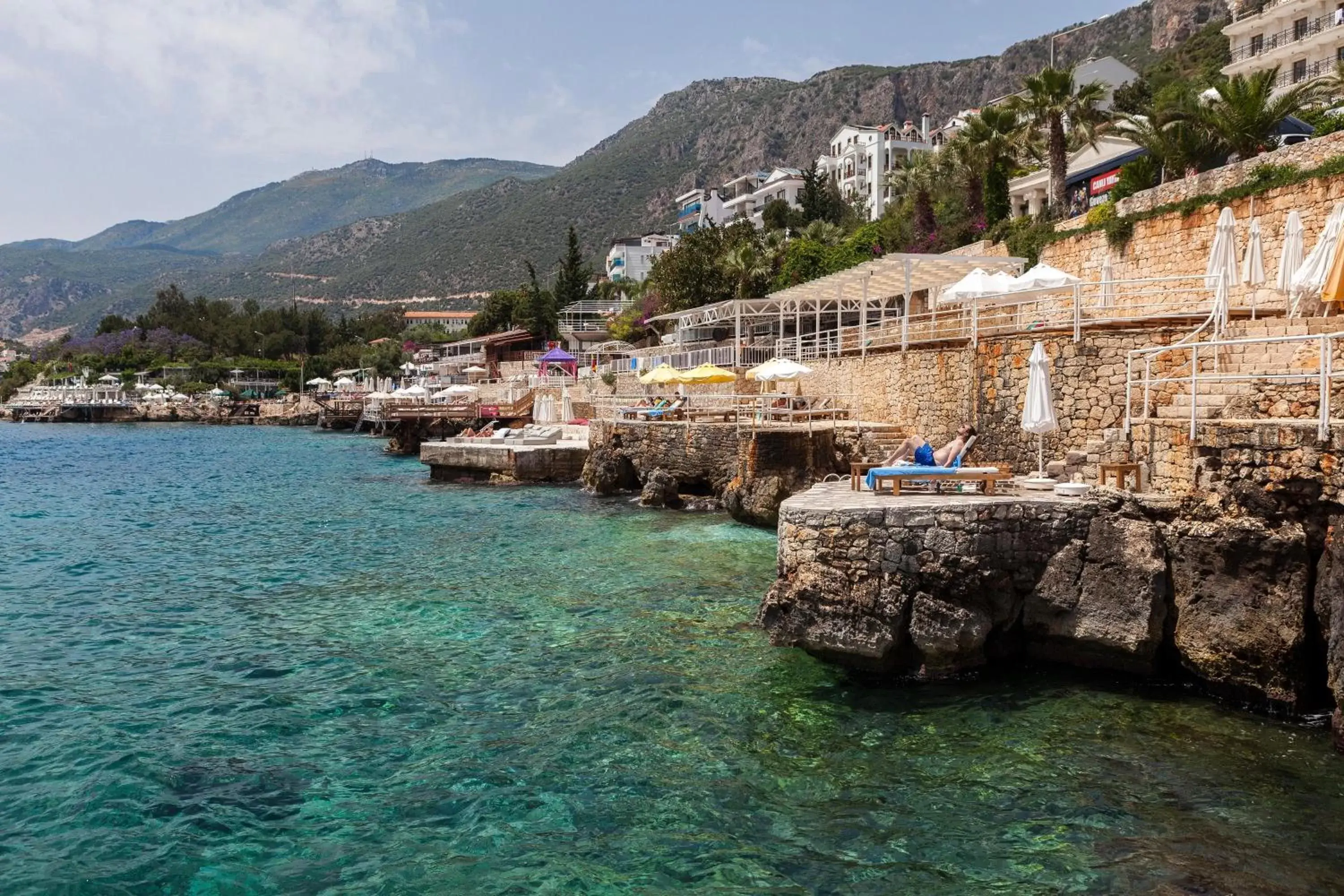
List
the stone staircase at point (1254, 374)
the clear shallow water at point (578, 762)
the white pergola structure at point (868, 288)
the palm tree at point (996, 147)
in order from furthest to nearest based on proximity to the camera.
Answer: the palm tree at point (996, 147) → the white pergola structure at point (868, 288) → the stone staircase at point (1254, 374) → the clear shallow water at point (578, 762)

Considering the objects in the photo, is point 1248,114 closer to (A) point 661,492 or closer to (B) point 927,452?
(A) point 661,492

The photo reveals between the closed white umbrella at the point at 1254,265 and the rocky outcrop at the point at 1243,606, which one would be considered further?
the closed white umbrella at the point at 1254,265

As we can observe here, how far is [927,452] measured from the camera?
12.6m

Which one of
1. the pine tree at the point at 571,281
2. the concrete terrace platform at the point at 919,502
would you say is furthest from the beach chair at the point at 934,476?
the pine tree at the point at 571,281

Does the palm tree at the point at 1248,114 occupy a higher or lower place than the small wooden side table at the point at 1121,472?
higher

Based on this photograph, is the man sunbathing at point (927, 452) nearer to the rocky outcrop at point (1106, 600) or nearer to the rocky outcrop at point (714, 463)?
the rocky outcrop at point (1106, 600)

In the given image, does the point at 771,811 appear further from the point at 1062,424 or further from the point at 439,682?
the point at 1062,424

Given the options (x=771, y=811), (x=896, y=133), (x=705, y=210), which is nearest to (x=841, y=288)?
(x=771, y=811)

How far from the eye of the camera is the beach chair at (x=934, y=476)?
10742 mm

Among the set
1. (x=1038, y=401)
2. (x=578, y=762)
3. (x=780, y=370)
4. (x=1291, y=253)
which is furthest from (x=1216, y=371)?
(x=780, y=370)

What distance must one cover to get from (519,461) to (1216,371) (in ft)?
72.2

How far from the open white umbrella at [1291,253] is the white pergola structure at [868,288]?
28.3ft

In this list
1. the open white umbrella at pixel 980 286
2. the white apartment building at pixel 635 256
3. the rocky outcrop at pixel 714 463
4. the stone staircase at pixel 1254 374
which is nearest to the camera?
the stone staircase at pixel 1254 374

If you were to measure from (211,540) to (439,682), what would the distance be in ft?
41.5
